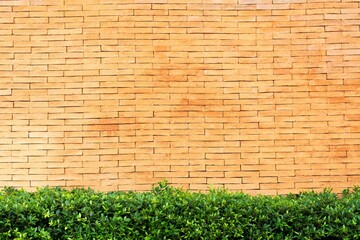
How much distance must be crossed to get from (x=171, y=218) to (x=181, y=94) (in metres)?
1.74

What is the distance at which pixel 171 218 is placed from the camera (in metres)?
5.83

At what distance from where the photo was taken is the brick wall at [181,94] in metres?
6.92

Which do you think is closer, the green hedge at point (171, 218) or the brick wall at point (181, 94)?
the green hedge at point (171, 218)

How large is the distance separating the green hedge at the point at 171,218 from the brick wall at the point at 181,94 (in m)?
0.80

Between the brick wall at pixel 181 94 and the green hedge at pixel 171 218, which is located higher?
the brick wall at pixel 181 94

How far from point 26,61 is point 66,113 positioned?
0.80 metres

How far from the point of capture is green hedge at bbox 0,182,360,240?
572 centimetres

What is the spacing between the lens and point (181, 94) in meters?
7.00

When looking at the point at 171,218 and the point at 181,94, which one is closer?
the point at 171,218

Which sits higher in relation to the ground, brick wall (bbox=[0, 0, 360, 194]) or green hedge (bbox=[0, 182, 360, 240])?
brick wall (bbox=[0, 0, 360, 194])

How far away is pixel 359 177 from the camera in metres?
6.98

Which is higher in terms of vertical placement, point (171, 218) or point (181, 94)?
point (181, 94)

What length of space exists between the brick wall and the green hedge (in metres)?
0.80

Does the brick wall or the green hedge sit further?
the brick wall
